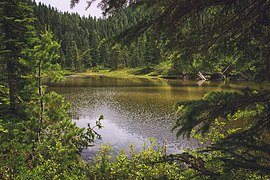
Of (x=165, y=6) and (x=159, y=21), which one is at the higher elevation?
(x=165, y=6)

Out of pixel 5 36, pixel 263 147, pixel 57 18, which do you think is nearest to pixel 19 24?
pixel 5 36

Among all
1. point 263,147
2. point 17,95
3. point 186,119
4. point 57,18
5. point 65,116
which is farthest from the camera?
point 57,18

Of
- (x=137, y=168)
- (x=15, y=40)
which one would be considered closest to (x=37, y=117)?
(x=15, y=40)

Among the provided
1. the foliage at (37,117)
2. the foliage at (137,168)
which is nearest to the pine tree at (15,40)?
the foliage at (37,117)

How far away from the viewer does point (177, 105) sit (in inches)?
158

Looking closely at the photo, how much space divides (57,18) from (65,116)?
138 metres

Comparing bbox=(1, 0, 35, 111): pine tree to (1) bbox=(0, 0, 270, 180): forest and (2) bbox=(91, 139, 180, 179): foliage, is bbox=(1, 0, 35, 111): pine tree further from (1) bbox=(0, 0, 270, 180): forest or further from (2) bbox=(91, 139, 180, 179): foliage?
(2) bbox=(91, 139, 180, 179): foliage

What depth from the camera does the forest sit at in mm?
3539

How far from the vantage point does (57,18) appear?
5354 inches

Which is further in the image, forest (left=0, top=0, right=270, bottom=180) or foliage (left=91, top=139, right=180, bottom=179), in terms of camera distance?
foliage (left=91, top=139, right=180, bottom=179)

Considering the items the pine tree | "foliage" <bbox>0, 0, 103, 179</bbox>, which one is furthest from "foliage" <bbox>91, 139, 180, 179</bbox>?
the pine tree

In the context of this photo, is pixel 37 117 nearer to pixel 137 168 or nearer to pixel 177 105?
pixel 137 168

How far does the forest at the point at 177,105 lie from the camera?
3.54m

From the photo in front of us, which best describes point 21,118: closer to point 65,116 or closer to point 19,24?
point 65,116
